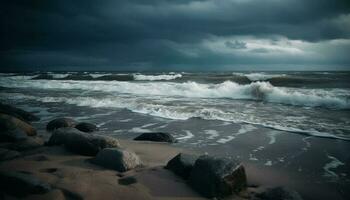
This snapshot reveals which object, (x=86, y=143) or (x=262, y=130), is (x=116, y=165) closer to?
(x=86, y=143)

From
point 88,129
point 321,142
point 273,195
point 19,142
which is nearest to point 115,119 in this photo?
point 88,129

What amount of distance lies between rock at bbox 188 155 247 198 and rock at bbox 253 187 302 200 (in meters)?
0.32

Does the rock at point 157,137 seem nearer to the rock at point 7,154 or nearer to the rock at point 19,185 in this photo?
the rock at point 7,154

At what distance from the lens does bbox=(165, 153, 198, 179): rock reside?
4.47 metres

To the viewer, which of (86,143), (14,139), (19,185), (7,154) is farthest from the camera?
(14,139)

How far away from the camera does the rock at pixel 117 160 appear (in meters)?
4.56

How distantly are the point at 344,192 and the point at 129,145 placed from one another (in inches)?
165

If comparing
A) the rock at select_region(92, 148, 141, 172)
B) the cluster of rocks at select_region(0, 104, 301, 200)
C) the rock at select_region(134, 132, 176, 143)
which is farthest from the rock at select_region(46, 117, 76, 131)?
the rock at select_region(92, 148, 141, 172)

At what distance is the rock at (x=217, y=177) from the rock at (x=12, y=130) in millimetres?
4197

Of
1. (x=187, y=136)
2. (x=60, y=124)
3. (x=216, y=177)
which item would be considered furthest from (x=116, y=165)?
(x=60, y=124)

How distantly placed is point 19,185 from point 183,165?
2.27 m

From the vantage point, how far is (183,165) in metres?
4.53

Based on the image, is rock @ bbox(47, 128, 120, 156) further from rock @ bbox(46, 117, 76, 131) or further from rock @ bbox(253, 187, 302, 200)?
rock @ bbox(253, 187, 302, 200)

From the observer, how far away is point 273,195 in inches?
149
